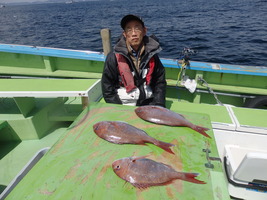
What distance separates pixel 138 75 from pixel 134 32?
683 mm

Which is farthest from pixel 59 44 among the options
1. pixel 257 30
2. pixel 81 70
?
pixel 257 30

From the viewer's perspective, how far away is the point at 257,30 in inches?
623

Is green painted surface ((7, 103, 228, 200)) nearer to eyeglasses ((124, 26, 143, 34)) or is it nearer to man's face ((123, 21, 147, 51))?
man's face ((123, 21, 147, 51))

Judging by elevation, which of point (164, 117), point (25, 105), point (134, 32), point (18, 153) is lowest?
point (18, 153)

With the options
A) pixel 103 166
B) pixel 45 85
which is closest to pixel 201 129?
pixel 103 166

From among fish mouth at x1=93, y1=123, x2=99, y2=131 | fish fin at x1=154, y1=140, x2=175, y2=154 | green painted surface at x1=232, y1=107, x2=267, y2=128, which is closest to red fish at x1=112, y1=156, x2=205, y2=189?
fish fin at x1=154, y1=140, x2=175, y2=154

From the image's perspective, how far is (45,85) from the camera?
3.23 m

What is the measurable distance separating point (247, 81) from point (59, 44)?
56.6ft

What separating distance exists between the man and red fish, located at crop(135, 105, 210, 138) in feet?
2.43

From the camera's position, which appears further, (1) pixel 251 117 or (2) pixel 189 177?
(1) pixel 251 117

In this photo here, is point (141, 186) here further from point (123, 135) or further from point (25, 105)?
point (25, 105)

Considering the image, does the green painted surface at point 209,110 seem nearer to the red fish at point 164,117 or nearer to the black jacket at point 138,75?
the black jacket at point 138,75

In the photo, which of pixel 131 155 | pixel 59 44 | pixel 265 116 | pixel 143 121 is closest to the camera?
pixel 131 155

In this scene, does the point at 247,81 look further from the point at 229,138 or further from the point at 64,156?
the point at 64,156
